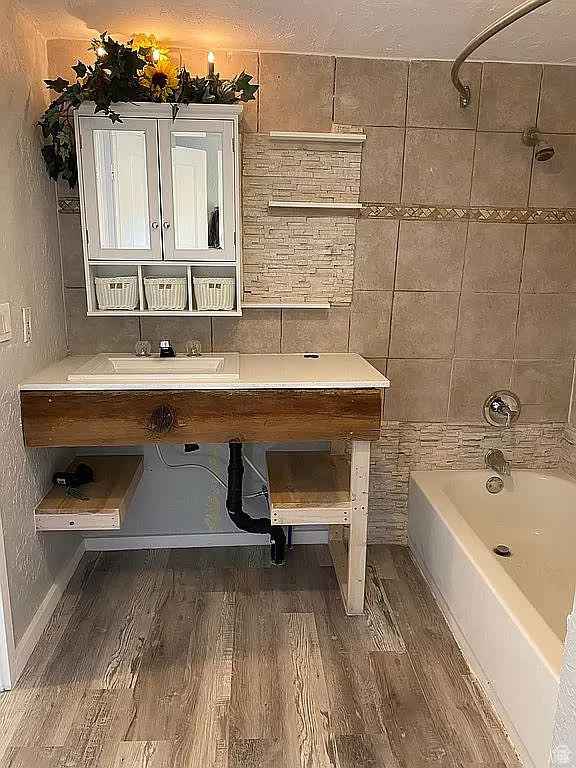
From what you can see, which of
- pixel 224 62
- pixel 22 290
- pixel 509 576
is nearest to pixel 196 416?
pixel 22 290

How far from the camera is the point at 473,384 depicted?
107 inches

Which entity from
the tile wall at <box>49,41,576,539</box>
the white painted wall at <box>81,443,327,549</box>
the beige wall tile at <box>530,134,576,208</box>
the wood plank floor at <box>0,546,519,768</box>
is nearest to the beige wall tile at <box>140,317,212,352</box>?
the tile wall at <box>49,41,576,539</box>

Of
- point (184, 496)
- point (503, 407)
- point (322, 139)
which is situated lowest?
point (184, 496)

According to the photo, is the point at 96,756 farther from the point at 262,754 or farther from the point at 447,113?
the point at 447,113

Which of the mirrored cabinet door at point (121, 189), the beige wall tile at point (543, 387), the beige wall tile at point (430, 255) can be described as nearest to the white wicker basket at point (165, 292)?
the mirrored cabinet door at point (121, 189)

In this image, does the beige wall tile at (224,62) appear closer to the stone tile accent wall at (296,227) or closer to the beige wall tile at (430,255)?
the stone tile accent wall at (296,227)

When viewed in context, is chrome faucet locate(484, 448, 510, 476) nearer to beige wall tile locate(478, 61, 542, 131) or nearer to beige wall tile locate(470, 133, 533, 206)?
beige wall tile locate(470, 133, 533, 206)

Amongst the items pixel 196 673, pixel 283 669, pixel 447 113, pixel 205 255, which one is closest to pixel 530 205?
pixel 447 113

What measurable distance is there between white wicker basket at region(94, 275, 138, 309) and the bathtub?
146 centimetres

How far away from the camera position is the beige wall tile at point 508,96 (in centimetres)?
244

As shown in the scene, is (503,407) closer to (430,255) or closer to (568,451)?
(568,451)

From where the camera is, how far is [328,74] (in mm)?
2396

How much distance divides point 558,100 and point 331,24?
1.05 m

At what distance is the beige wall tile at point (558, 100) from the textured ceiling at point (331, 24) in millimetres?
57
